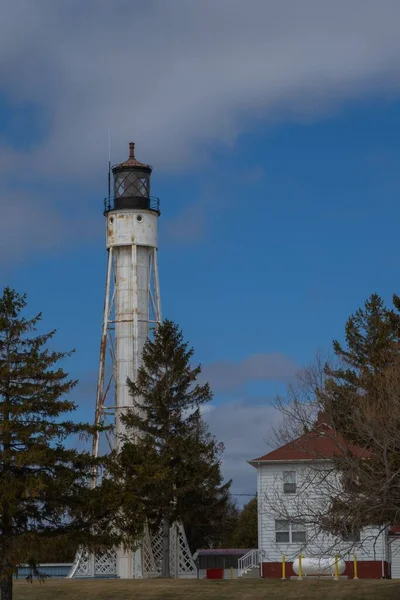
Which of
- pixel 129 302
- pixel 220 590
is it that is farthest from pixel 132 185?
pixel 220 590

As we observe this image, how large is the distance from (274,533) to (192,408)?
23.5ft

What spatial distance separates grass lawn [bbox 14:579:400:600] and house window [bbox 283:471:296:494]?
7959 mm

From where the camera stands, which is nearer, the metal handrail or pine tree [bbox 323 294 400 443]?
pine tree [bbox 323 294 400 443]

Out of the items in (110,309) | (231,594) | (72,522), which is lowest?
(231,594)

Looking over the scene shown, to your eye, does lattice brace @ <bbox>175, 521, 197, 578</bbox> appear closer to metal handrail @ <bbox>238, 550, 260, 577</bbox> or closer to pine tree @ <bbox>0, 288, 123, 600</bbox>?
metal handrail @ <bbox>238, 550, 260, 577</bbox>

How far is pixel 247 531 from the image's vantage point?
8612cm

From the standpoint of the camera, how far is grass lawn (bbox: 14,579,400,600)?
39.5 metres

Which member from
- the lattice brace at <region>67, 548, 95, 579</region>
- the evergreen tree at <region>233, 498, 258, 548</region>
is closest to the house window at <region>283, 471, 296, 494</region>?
the lattice brace at <region>67, 548, 95, 579</region>

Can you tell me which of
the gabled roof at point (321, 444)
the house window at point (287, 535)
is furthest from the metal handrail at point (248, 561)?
the gabled roof at point (321, 444)

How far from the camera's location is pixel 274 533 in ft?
170

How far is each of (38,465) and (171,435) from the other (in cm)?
1980

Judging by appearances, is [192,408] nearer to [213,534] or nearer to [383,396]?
[213,534]

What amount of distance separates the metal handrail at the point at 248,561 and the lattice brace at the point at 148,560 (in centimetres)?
467

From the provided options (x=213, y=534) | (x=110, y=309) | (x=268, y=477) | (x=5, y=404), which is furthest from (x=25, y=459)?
(x=213, y=534)
